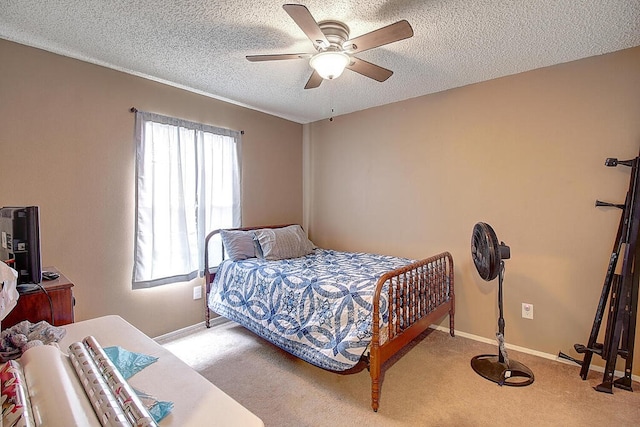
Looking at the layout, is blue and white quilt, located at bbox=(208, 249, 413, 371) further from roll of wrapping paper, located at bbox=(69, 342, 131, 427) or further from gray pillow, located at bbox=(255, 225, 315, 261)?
roll of wrapping paper, located at bbox=(69, 342, 131, 427)

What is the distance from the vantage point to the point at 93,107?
255 cm

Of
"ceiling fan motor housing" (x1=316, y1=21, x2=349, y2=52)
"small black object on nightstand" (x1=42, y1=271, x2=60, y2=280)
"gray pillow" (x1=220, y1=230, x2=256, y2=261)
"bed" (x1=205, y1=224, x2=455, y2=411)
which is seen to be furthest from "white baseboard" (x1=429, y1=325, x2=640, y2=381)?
"small black object on nightstand" (x1=42, y1=271, x2=60, y2=280)

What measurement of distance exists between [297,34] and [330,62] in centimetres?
40

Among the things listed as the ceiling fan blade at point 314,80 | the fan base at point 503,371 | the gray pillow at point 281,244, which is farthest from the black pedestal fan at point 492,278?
the gray pillow at point 281,244

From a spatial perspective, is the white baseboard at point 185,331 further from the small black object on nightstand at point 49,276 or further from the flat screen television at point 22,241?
the flat screen television at point 22,241

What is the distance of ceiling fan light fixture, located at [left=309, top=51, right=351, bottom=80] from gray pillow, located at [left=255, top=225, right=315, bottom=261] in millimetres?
1837

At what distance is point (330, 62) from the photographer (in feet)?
6.26

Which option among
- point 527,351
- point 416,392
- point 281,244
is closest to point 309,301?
point 416,392

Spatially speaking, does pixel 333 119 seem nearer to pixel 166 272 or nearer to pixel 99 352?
pixel 166 272

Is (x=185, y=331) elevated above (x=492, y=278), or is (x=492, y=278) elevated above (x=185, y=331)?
(x=492, y=278)

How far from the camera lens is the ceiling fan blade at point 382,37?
160cm

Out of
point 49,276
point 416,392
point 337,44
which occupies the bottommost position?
point 416,392

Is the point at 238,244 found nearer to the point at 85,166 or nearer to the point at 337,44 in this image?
the point at 85,166

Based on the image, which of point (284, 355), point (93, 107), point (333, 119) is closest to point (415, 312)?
point (284, 355)
